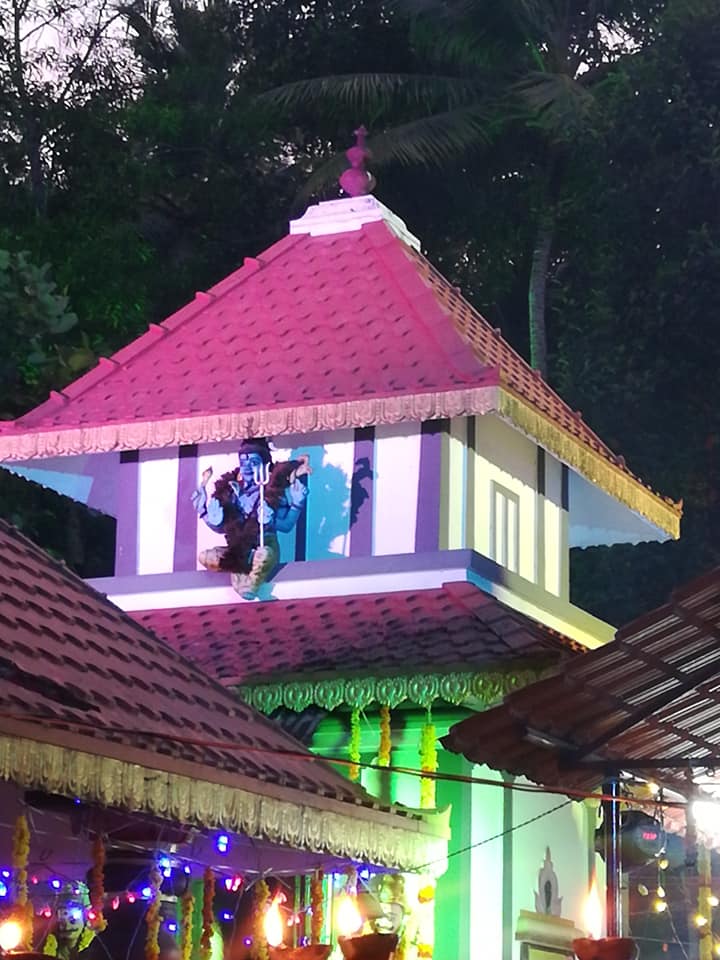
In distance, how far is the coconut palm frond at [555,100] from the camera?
2711 centimetres

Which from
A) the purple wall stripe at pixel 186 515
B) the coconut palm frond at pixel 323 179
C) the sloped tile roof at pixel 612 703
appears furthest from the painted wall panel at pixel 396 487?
the coconut palm frond at pixel 323 179

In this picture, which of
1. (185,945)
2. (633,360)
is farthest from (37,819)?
(633,360)

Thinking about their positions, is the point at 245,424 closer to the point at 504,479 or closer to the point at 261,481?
the point at 261,481

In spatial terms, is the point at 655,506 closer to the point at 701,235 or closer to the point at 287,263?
the point at 287,263

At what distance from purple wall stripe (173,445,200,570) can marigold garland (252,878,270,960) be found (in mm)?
4394

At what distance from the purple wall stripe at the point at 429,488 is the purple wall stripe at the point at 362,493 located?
36cm

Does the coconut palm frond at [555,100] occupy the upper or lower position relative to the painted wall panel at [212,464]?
upper

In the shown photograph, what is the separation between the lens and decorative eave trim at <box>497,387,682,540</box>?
13.4 meters

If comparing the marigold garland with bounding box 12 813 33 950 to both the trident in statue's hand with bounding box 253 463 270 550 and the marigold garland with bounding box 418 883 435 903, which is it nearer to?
the marigold garland with bounding box 418 883 435 903

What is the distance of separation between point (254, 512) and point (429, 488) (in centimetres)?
124

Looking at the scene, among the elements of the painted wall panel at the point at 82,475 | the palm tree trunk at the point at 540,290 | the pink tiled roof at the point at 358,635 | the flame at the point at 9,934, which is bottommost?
the flame at the point at 9,934

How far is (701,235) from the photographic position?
982 inches

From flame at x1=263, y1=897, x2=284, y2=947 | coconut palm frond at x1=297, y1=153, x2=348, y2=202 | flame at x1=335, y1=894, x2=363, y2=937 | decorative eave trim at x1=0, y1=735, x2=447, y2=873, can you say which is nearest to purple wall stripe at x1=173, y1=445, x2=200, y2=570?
decorative eave trim at x1=0, y1=735, x2=447, y2=873

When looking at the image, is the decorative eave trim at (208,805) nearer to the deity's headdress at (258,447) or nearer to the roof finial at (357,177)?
the deity's headdress at (258,447)
